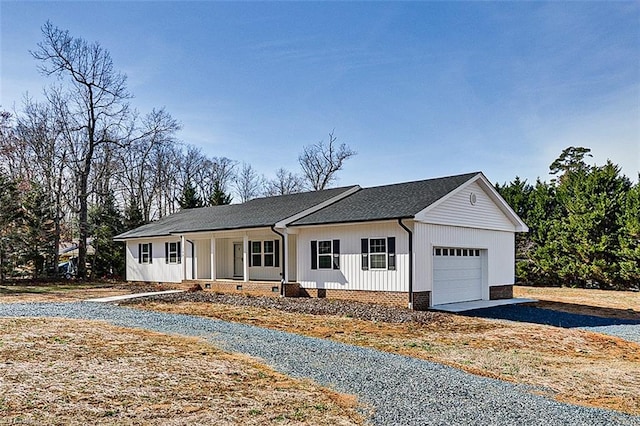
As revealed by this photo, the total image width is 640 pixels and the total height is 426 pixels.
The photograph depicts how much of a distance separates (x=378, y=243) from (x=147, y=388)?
1076 centimetres

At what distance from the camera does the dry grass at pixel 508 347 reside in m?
7.03

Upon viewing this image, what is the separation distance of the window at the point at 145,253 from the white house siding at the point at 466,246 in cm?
1503

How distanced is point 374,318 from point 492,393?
7.20m

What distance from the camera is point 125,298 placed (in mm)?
17578

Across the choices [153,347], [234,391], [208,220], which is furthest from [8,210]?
[234,391]

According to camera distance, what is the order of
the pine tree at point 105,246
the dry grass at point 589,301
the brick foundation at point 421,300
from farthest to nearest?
the pine tree at point 105,246 < the dry grass at point 589,301 < the brick foundation at point 421,300

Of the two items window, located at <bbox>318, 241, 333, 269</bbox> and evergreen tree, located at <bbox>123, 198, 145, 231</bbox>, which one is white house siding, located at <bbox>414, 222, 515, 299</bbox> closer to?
Answer: window, located at <bbox>318, 241, 333, 269</bbox>

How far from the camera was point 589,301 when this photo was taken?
19.2 m

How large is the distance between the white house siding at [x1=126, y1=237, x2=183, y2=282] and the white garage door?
484 inches

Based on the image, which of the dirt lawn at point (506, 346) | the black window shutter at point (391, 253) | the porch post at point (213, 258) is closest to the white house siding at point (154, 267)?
the porch post at point (213, 258)

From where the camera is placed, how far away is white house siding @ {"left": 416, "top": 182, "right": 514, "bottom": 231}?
1600 centimetres

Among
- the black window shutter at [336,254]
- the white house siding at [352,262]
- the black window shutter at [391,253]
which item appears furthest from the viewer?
the black window shutter at [336,254]

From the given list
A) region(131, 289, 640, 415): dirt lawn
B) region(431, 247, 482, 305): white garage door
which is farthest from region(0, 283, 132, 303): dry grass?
region(431, 247, 482, 305): white garage door

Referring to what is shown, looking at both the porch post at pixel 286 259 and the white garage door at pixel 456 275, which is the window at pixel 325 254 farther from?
the white garage door at pixel 456 275
